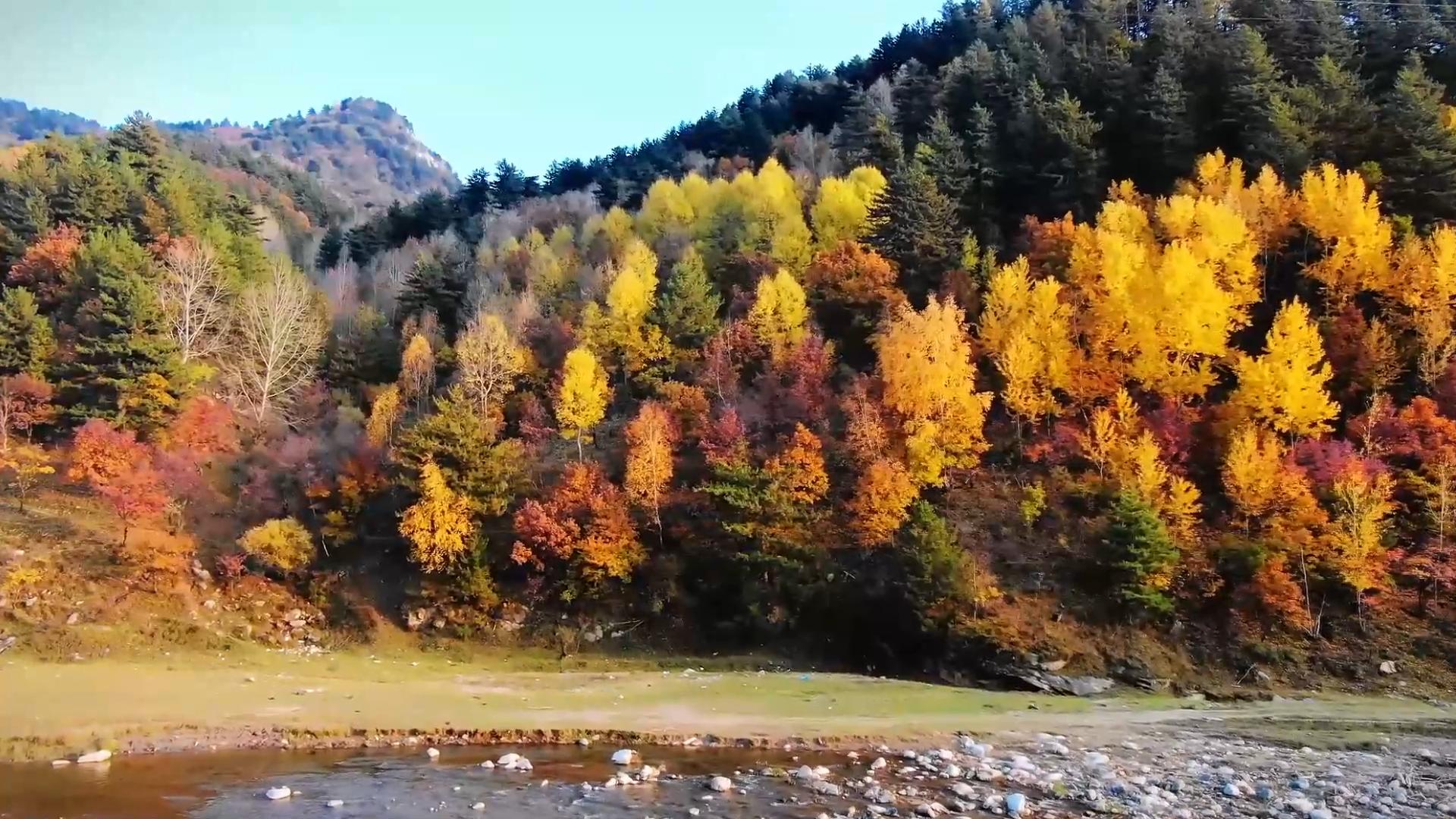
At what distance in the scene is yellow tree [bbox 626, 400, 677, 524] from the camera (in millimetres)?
43156

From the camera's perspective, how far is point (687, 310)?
60906 millimetres

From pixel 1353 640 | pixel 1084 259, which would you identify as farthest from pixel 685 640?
pixel 1084 259

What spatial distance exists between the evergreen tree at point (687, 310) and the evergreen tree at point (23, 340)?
3898 centimetres

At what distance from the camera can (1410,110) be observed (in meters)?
52.8

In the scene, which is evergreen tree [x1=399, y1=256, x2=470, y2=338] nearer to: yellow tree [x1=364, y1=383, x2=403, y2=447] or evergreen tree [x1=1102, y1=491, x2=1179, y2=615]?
yellow tree [x1=364, y1=383, x2=403, y2=447]

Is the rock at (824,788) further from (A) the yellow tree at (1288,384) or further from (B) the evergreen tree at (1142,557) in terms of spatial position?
(A) the yellow tree at (1288,384)

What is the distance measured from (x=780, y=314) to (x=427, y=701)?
116ft

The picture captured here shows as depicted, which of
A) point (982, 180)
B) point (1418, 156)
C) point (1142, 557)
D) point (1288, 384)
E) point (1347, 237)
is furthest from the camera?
point (982, 180)

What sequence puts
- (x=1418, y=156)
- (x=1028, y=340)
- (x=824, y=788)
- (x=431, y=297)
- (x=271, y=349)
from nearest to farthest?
(x=824, y=788) < (x=1028, y=340) < (x=1418, y=156) < (x=271, y=349) < (x=431, y=297)

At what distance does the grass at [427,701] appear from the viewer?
2289 centimetres

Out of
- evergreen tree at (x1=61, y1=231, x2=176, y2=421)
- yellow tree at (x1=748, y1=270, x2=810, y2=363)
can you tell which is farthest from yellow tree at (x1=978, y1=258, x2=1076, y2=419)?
evergreen tree at (x1=61, y1=231, x2=176, y2=421)

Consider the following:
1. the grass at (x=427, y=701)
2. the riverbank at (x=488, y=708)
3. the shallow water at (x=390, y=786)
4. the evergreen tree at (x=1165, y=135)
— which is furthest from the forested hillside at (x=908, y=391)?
the shallow water at (x=390, y=786)

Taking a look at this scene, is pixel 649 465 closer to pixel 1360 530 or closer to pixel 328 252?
pixel 1360 530

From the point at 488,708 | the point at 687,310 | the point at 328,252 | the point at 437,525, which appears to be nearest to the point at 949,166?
the point at 687,310
